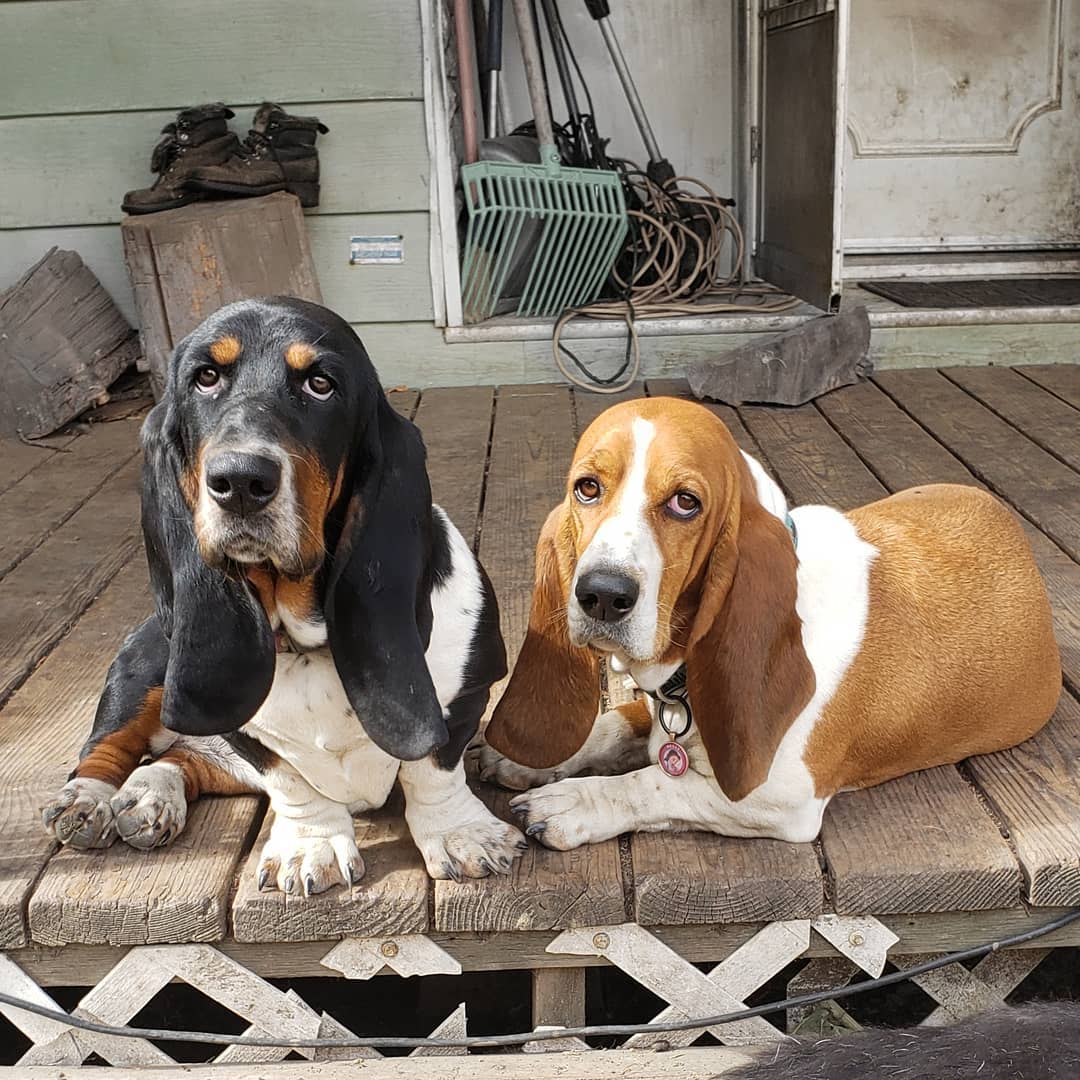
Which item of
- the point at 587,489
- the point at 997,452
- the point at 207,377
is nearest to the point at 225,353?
the point at 207,377

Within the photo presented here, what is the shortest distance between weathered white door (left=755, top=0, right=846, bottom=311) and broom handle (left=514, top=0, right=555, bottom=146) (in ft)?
3.24

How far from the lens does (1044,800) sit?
2148 millimetres

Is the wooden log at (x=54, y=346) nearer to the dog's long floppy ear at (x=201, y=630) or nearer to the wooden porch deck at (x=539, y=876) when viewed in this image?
the wooden porch deck at (x=539, y=876)

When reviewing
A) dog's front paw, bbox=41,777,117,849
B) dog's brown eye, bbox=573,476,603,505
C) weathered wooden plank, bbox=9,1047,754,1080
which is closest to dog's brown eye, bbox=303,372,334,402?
dog's brown eye, bbox=573,476,603,505

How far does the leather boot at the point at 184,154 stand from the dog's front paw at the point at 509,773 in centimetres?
316

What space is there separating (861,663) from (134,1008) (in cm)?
126

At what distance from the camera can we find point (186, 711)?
183 centimetres

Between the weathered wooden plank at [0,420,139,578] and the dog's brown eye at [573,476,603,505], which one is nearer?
the dog's brown eye at [573,476,603,505]

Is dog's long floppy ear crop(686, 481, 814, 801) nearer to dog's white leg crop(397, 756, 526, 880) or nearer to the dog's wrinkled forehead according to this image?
dog's white leg crop(397, 756, 526, 880)

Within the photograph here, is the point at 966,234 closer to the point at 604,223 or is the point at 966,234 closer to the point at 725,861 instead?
the point at 604,223

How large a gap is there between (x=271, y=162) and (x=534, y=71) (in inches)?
43.7

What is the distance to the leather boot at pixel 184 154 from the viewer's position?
186 inches

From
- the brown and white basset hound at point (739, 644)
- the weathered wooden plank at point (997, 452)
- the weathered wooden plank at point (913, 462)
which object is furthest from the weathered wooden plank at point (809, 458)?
the brown and white basset hound at point (739, 644)

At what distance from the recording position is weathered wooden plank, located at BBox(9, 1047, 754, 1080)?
193cm
